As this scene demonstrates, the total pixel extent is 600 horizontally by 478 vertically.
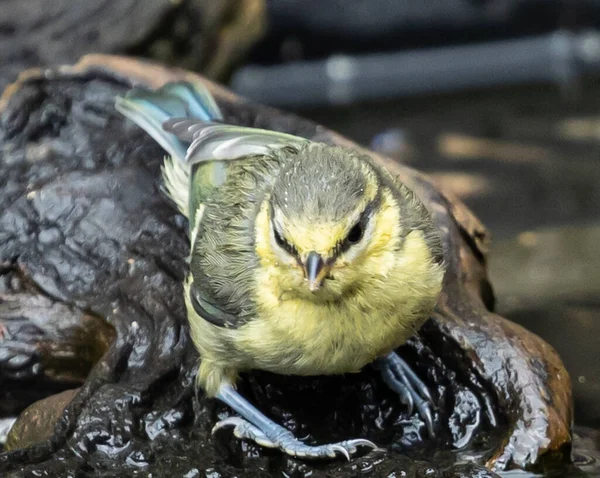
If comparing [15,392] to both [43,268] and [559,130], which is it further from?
[559,130]

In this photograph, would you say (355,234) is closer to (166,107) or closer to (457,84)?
(166,107)

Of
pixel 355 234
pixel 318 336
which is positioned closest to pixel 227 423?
pixel 318 336

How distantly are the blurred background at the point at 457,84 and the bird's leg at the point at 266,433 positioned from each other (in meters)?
1.17

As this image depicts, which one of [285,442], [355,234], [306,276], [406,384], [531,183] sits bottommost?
[285,442]

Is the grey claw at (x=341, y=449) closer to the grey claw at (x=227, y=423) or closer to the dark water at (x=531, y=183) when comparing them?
the grey claw at (x=227, y=423)

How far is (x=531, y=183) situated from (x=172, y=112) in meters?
3.24

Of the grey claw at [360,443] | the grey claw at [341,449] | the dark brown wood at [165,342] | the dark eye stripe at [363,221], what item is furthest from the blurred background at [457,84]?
the dark eye stripe at [363,221]

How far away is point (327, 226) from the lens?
118 inches

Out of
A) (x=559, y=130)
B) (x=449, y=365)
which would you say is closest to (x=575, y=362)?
(x=449, y=365)

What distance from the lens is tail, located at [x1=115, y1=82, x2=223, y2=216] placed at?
14.5ft

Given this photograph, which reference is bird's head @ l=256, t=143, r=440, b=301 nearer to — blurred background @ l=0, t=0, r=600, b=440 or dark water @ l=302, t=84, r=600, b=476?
dark water @ l=302, t=84, r=600, b=476

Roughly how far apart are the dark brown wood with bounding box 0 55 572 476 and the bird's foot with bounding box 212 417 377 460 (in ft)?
0.16

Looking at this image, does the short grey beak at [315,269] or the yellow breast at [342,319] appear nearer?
the short grey beak at [315,269]

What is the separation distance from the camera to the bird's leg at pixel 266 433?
3.43 meters
